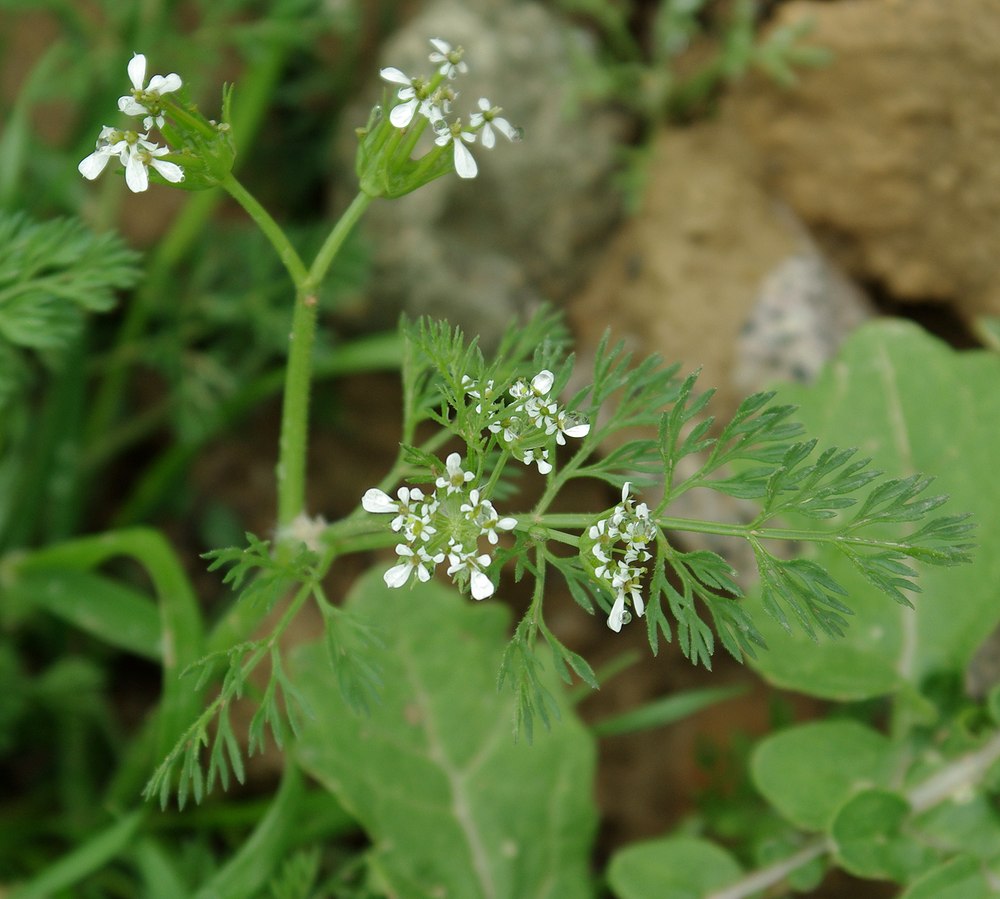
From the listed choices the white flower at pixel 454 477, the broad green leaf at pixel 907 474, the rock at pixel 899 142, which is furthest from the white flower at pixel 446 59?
the rock at pixel 899 142

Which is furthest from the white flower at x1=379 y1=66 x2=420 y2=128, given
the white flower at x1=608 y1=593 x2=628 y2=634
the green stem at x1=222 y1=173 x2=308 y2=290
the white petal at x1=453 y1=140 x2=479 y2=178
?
the white flower at x1=608 y1=593 x2=628 y2=634

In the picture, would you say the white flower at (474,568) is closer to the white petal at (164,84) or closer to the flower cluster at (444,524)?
A: the flower cluster at (444,524)

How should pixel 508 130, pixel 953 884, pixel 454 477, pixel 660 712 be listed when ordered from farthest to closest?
pixel 660 712 < pixel 953 884 < pixel 508 130 < pixel 454 477

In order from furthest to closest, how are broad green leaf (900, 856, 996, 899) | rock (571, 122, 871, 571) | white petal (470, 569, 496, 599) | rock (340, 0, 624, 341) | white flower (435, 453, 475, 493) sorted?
rock (340, 0, 624, 341) → rock (571, 122, 871, 571) → broad green leaf (900, 856, 996, 899) → white flower (435, 453, 475, 493) → white petal (470, 569, 496, 599)

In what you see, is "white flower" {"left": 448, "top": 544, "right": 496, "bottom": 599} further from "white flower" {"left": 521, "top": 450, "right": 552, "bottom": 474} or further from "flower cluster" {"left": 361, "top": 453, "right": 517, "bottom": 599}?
"white flower" {"left": 521, "top": 450, "right": 552, "bottom": 474}

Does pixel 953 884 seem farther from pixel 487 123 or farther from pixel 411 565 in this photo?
pixel 487 123

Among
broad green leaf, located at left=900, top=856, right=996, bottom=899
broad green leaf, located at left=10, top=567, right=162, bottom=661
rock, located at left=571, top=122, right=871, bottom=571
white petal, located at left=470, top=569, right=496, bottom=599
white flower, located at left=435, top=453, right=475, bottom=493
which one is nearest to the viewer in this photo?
white petal, located at left=470, top=569, right=496, bottom=599

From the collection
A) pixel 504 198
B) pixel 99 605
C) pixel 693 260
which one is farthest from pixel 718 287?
pixel 99 605
